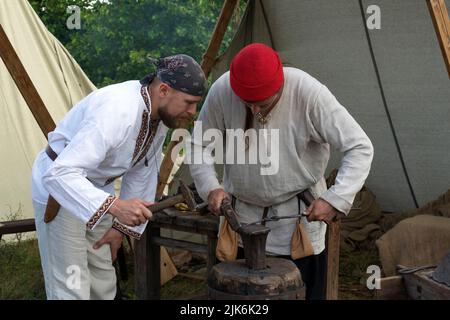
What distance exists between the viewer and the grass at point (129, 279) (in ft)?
14.8

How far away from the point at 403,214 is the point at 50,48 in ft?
12.7

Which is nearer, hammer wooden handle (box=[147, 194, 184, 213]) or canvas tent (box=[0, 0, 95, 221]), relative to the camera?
hammer wooden handle (box=[147, 194, 184, 213])

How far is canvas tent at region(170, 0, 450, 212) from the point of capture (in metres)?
4.86

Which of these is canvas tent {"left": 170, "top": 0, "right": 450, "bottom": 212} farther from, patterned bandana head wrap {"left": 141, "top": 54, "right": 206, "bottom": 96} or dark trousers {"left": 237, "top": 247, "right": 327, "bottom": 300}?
patterned bandana head wrap {"left": 141, "top": 54, "right": 206, "bottom": 96}

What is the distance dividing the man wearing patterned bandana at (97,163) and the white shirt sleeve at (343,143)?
0.51m

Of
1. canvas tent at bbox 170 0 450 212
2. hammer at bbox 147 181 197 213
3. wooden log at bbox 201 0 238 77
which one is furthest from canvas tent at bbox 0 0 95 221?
hammer at bbox 147 181 197 213

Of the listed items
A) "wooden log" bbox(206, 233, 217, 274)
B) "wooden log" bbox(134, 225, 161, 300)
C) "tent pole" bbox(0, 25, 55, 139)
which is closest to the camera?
"tent pole" bbox(0, 25, 55, 139)

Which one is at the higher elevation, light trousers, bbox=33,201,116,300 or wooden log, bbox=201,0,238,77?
wooden log, bbox=201,0,238,77

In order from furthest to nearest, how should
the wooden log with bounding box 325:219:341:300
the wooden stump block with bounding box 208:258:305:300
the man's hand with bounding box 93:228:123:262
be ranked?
the wooden log with bounding box 325:219:341:300
the man's hand with bounding box 93:228:123:262
the wooden stump block with bounding box 208:258:305:300

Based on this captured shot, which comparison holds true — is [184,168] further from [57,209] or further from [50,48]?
[57,209]

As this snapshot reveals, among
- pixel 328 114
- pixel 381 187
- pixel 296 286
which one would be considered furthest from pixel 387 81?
pixel 296 286

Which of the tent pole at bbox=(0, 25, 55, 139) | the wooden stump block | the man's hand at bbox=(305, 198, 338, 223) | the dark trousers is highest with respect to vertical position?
the tent pole at bbox=(0, 25, 55, 139)

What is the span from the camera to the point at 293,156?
2.79 meters
